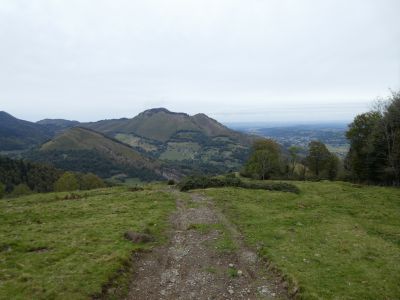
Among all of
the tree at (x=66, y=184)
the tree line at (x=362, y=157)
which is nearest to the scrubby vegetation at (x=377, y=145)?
the tree line at (x=362, y=157)

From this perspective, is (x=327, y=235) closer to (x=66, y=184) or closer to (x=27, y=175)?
(x=66, y=184)

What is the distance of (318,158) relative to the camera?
277ft

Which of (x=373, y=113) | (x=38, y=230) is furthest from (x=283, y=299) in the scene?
(x=373, y=113)

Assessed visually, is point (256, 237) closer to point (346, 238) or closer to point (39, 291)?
point (346, 238)

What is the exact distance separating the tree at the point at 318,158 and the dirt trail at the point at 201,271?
61.3 meters

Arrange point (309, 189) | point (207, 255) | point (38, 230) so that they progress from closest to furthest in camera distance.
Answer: point (207, 255)
point (38, 230)
point (309, 189)

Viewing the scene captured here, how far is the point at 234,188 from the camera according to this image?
172 feet

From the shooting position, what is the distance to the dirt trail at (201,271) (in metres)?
17.6

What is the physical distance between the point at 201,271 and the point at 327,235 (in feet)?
39.7

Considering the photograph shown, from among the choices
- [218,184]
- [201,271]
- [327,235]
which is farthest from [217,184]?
[201,271]

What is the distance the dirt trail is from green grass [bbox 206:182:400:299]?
141 centimetres

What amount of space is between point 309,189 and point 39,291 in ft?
140

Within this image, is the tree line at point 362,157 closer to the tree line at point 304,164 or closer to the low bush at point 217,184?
the tree line at point 304,164

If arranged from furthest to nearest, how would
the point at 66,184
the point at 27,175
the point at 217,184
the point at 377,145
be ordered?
the point at 27,175
the point at 66,184
the point at 377,145
the point at 217,184
